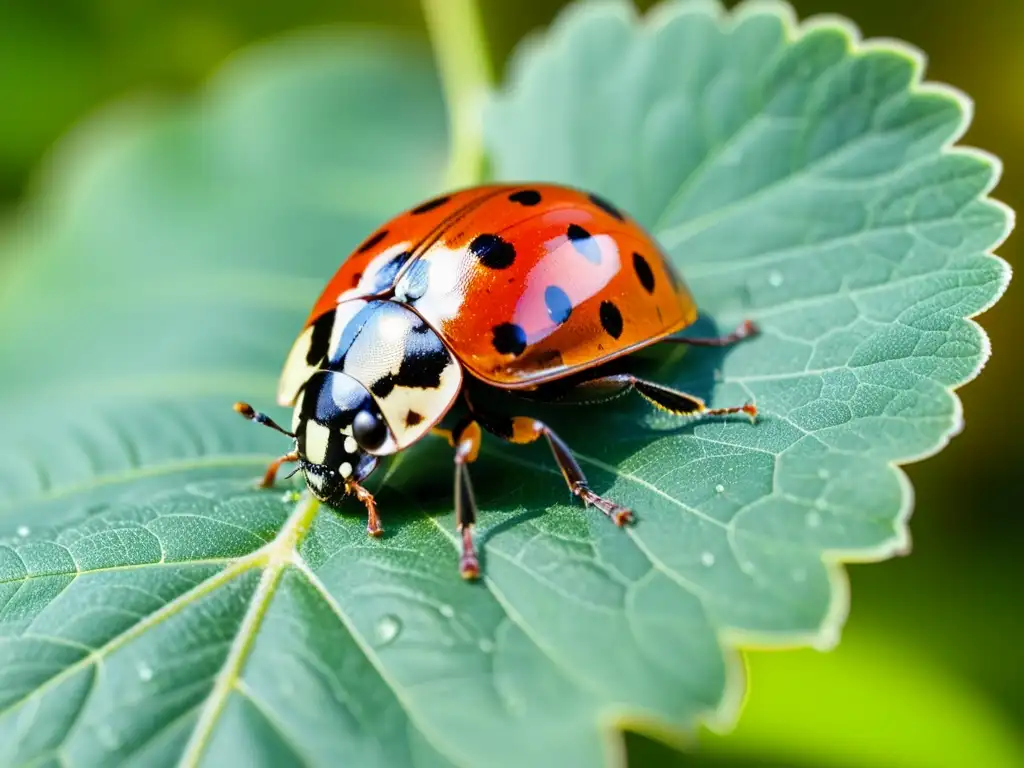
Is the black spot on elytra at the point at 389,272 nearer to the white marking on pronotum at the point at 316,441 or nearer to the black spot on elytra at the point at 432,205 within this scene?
the black spot on elytra at the point at 432,205

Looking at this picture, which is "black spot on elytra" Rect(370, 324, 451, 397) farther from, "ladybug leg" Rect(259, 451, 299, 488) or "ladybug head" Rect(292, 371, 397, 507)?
"ladybug leg" Rect(259, 451, 299, 488)

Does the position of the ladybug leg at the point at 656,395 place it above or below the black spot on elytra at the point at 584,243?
below

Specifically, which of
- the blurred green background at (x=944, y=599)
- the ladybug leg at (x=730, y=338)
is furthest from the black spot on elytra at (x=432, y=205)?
the blurred green background at (x=944, y=599)

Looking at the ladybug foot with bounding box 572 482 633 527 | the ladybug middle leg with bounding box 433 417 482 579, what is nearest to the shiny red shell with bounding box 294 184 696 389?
the ladybug middle leg with bounding box 433 417 482 579

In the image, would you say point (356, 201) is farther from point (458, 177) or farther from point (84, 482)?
point (84, 482)

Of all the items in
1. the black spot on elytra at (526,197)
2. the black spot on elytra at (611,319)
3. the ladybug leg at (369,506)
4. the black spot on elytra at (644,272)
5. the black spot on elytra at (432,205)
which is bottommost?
the ladybug leg at (369,506)

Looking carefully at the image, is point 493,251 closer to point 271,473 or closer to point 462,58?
point 271,473

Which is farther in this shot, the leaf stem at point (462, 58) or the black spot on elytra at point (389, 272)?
the leaf stem at point (462, 58)

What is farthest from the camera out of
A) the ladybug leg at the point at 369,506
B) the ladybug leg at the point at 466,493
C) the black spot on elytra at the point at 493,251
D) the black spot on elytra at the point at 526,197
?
the black spot on elytra at the point at 526,197
